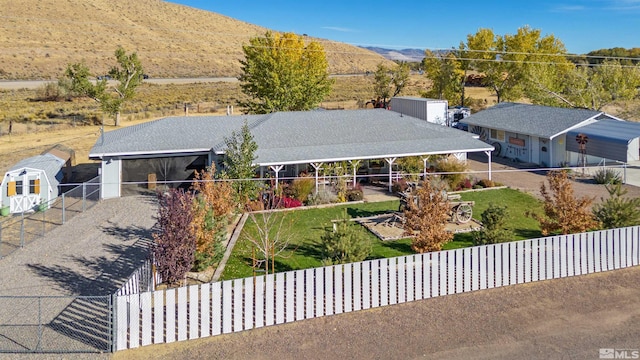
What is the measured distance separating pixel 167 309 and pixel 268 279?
2.63 m

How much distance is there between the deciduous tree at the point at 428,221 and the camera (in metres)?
17.6

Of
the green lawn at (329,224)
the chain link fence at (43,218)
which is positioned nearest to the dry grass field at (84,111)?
the chain link fence at (43,218)

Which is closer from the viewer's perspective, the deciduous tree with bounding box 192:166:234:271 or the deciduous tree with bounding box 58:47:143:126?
the deciduous tree with bounding box 192:166:234:271

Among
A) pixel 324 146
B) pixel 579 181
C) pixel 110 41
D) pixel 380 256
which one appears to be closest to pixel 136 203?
pixel 324 146

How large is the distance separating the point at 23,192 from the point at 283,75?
26561 mm

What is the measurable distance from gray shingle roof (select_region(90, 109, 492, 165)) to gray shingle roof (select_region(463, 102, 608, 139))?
24.0 feet

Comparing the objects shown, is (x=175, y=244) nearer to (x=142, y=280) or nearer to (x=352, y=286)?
(x=142, y=280)

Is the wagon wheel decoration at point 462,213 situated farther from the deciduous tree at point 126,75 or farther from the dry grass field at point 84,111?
the deciduous tree at point 126,75

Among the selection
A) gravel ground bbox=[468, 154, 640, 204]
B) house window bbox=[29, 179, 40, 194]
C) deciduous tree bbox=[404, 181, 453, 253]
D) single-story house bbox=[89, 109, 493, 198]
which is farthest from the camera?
gravel ground bbox=[468, 154, 640, 204]

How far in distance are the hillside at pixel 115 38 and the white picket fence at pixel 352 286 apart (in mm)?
92630

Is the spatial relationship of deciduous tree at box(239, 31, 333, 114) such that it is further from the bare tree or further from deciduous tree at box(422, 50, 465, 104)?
the bare tree

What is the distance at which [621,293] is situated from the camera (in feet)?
50.4

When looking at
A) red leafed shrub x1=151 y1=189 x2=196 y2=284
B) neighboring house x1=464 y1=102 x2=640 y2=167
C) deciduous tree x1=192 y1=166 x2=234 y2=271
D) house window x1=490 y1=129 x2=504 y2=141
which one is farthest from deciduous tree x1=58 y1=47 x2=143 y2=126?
red leafed shrub x1=151 y1=189 x2=196 y2=284

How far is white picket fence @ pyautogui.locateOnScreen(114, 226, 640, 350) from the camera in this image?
41.4 ft
